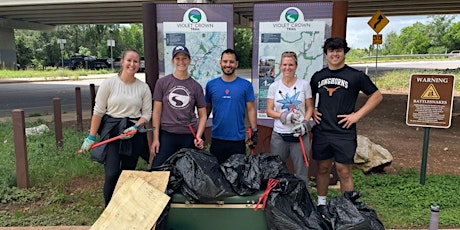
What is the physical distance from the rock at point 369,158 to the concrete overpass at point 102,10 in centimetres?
755

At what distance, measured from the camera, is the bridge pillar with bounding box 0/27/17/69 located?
30.2 metres

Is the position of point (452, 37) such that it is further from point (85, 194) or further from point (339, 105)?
point (85, 194)

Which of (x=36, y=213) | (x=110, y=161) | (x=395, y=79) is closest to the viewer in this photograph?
(x=110, y=161)

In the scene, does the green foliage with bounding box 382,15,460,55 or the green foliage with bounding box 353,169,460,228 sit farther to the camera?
the green foliage with bounding box 382,15,460,55

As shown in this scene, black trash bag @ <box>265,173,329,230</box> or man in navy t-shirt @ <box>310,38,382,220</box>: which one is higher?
man in navy t-shirt @ <box>310,38,382,220</box>

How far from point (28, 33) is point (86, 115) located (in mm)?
54380

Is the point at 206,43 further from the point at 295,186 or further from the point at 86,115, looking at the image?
the point at 86,115

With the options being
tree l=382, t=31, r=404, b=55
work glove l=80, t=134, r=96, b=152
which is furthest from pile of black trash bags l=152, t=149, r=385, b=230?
tree l=382, t=31, r=404, b=55

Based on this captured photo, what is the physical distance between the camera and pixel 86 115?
411 inches

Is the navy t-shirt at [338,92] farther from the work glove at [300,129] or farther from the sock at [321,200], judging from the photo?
the sock at [321,200]

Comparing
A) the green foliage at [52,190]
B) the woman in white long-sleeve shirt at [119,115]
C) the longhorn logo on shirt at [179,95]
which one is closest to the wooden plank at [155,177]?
the woman in white long-sleeve shirt at [119,115]

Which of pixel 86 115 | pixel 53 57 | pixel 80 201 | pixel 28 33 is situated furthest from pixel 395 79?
pixel 28 33

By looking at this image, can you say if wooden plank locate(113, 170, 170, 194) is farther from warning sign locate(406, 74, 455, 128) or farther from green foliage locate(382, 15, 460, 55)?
green foliage locate(382, 15, 460, 55)

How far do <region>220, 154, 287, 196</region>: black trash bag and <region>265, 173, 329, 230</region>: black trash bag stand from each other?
12 centimetres
